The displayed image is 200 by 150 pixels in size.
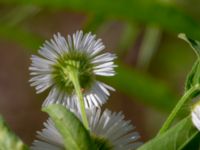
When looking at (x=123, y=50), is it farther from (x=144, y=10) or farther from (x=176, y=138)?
(x=176, y=138)

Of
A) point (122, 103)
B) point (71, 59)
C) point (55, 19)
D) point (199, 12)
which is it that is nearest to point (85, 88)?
point (71, 59)

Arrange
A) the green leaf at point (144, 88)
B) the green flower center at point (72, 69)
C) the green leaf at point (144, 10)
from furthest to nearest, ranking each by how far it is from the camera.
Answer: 1. the green leaf at point (144, 88)
2. the green leaf at point (144, 10)
3. the green flower center at point (72, 69)

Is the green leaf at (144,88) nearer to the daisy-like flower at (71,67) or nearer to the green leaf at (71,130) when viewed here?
the daisy-like flower at (71,67)

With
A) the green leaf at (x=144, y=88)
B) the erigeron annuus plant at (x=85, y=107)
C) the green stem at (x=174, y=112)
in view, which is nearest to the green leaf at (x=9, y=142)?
the erigeron annuus plant at (x=85, y=107)

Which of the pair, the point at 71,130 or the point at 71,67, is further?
the point at 71,67

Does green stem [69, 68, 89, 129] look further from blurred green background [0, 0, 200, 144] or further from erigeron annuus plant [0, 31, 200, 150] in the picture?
blurred green background [0, 0, 200, 144]

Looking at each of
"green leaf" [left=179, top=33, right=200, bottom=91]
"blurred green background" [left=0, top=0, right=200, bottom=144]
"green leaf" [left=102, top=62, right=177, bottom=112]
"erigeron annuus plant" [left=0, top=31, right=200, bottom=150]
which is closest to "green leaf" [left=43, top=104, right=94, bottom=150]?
"erigeron annuus plant" [left=0, top=31, right=200, bottom=150]

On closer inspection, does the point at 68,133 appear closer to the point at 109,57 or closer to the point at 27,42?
the point at 109,57

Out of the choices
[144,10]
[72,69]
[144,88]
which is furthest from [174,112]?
[144,88]
